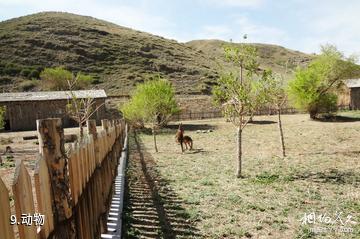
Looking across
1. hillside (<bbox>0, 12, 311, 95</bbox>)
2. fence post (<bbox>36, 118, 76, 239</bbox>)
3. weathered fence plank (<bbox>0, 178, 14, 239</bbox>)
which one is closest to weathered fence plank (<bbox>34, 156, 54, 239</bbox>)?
fence post (<bbox>36, 118, 76, 239</bbox>)

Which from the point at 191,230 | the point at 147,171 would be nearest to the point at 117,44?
the point at 147,171

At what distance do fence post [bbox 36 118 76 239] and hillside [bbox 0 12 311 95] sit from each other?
58163 mm

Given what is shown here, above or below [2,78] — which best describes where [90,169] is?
below

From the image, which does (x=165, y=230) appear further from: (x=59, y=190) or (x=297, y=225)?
(x=59, y=190)

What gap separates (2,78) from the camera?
214 feet

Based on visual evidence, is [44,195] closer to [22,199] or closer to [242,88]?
[22,199]

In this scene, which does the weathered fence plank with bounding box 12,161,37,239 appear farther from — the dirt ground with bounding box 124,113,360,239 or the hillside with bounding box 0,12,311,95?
the hillside with bounding box 0,12,311,95

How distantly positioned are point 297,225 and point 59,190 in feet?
16.4

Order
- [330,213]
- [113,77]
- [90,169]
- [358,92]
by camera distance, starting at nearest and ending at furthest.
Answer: [90,169], [330,213], [358,92], [113,77]

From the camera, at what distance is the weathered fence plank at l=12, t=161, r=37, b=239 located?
1747 mm

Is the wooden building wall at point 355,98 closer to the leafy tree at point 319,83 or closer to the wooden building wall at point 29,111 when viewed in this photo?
the leafy tree at point 319,83

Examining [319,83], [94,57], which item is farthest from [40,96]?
[94,57]

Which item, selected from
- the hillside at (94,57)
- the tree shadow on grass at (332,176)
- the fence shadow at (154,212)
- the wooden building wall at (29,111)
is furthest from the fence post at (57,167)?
the hillside at (94,57)

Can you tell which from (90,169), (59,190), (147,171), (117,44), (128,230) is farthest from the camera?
(117,44)
